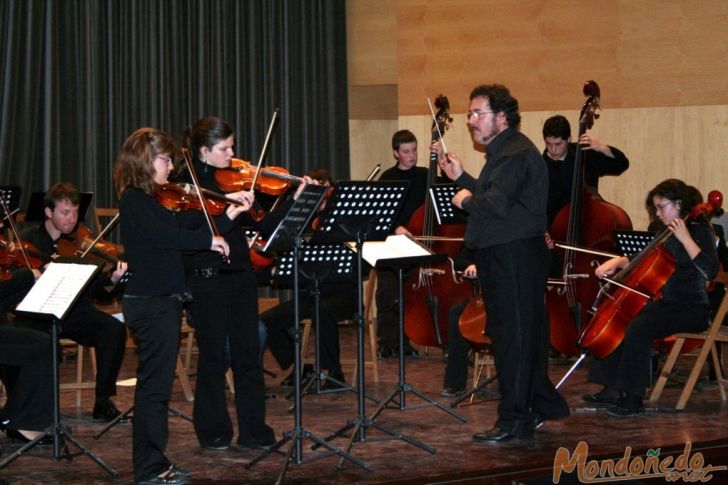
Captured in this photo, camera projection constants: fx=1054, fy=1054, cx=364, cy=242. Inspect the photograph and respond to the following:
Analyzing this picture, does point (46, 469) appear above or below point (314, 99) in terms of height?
below

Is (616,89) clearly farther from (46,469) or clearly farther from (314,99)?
(46,469)

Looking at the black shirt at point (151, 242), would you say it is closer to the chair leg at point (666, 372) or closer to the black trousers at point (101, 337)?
the black trousers at point (101, 337)

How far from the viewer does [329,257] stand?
5.38 meters

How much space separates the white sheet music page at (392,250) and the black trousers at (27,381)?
1587mm

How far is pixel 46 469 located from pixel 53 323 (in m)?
0.62

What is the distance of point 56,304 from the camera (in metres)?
4.40

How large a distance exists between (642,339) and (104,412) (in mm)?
2811

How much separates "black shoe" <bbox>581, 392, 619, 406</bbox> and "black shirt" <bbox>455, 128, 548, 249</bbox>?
1.29 metres

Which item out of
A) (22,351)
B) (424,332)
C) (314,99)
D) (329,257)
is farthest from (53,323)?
(314,99)

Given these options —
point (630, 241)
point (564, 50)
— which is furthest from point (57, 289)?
point (564, 50)

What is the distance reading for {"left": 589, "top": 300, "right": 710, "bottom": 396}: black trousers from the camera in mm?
5402

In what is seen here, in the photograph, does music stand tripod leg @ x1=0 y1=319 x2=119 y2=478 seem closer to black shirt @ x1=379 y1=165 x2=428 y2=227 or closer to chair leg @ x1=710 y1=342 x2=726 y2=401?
black shirt @ x1=379 y1=165 x2=428 y2=227

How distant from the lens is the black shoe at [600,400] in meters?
5.58

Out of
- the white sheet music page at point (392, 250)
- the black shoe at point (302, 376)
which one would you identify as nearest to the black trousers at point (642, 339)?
the white sheet music page at point (392, 250)
